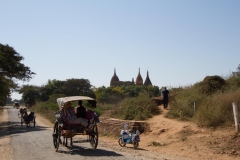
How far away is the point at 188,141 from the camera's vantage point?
49.9 feet

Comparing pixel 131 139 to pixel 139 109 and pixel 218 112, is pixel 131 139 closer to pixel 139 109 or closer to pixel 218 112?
pixel 218 112

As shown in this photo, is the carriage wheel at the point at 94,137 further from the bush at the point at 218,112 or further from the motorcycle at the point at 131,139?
the bush at the point at 218,112

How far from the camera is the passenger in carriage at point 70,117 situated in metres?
13.5

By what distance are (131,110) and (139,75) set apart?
4177 inches

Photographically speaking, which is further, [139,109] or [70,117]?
[139,109]

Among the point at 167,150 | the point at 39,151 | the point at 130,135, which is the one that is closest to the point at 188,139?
the point at 167,150

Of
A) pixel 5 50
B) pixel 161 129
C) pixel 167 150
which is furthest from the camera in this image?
pixel 5 50

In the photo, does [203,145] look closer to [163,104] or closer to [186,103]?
[186,103]

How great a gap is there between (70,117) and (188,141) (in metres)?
5.53

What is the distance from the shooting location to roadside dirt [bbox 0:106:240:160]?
13.2 m

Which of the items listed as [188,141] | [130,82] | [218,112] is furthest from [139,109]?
[130,82]

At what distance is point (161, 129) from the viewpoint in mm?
18297

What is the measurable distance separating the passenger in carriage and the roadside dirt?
236 cm

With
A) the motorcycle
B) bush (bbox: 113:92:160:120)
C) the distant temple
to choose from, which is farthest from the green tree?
the distant temple
